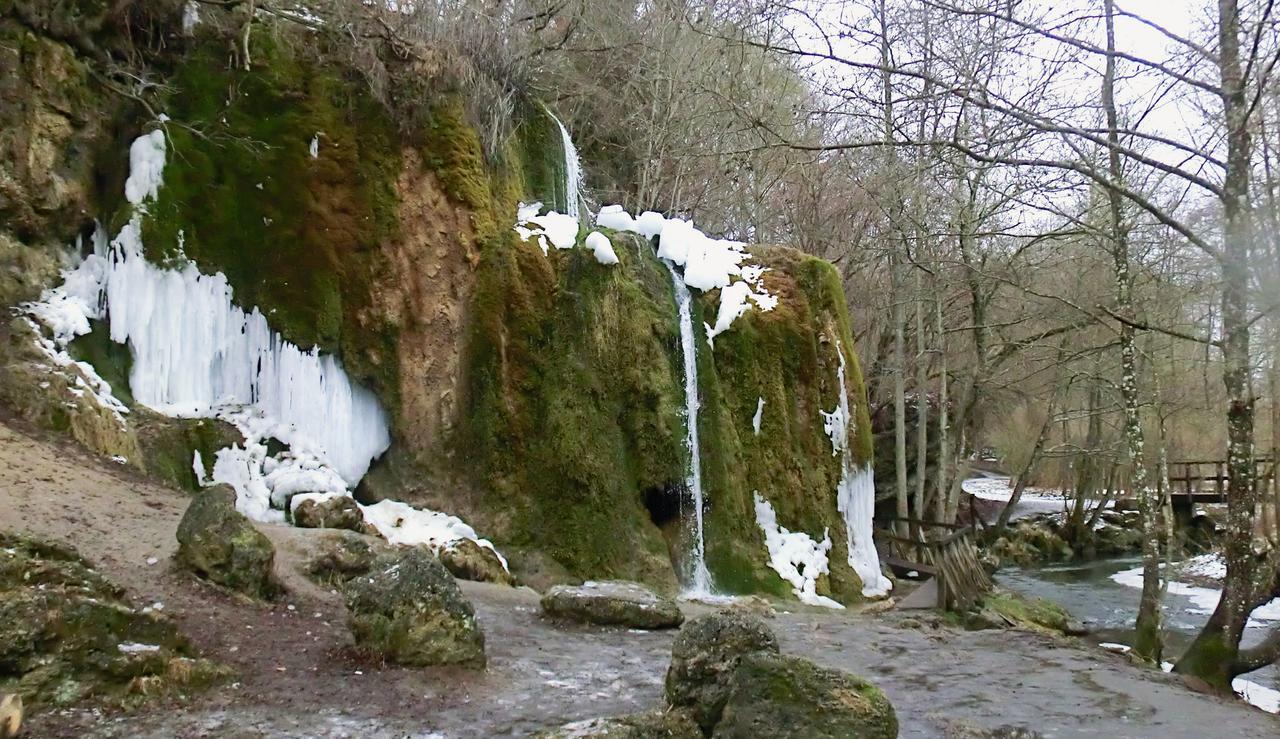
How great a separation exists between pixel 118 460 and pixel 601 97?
1232cm

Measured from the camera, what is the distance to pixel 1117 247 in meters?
9.85

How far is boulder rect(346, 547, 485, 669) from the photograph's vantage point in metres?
5.34

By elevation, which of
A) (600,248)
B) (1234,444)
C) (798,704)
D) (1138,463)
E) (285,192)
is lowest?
(798,704)

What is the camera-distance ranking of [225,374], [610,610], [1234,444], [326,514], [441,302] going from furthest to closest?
[441,302] < [225,374] < [326,514] < [610,610] < [1234,444]

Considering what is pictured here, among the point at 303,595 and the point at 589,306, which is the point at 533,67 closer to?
the point at 589,306

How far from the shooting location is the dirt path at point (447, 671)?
4586mm

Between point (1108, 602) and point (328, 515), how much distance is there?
15.1 metres

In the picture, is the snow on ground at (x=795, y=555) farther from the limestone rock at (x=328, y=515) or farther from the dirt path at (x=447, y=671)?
the limestone rock at (x=328, y=515)

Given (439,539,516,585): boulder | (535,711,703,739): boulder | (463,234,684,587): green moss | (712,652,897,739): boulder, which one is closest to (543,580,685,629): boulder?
(439,539,516,585): boulder

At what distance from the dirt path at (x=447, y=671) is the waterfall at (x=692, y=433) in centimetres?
284

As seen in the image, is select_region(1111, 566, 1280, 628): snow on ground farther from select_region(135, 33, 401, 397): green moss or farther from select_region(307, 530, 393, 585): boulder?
select_region(135, 33, 401, 397): green moss

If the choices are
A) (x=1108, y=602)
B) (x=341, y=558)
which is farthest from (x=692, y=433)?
(x=1108, y=602)

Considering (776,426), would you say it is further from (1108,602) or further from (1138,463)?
Answer: (1108,602)

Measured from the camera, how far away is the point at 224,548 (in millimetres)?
6023
